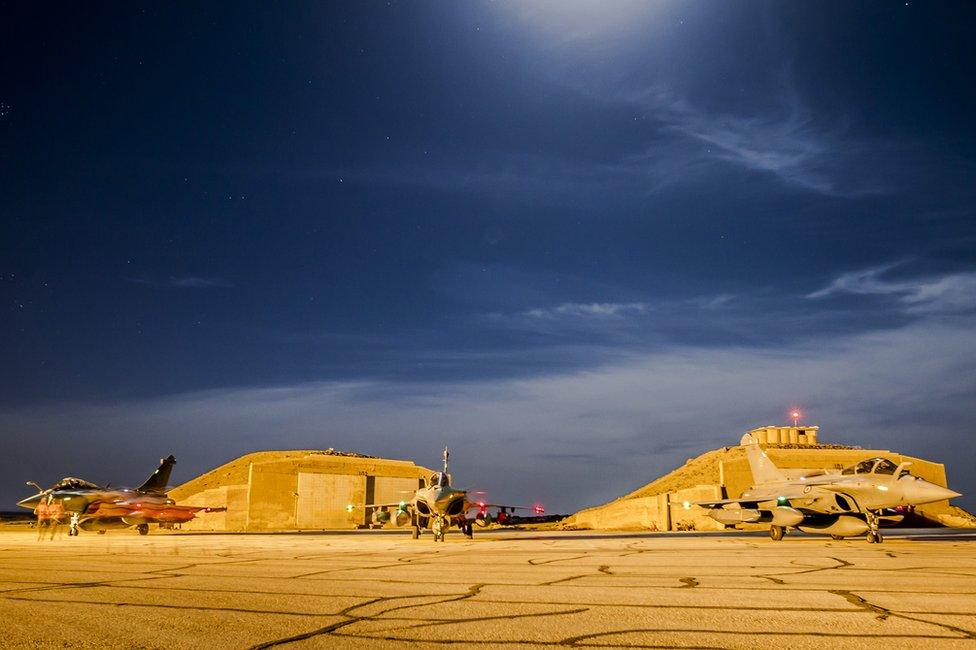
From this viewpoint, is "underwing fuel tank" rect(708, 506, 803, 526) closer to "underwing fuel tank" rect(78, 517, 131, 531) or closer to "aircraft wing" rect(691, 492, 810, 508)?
"aircraft wing" rect(691, 492, 810, 508)

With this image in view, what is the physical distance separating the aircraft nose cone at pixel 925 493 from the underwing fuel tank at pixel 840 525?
76.3 inches

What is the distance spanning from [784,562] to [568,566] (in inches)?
189

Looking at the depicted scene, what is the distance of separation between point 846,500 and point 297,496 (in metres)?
55.8

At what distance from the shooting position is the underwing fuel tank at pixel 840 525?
2403cm

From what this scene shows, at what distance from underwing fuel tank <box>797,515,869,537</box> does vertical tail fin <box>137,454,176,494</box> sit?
37.4 metres

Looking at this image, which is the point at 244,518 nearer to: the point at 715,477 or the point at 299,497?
the point at 299,497

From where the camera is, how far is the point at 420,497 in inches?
1211

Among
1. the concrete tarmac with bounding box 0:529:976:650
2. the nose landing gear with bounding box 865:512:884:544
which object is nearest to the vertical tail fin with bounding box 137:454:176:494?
the concrete tarmac with bounding box 0:529:976:650

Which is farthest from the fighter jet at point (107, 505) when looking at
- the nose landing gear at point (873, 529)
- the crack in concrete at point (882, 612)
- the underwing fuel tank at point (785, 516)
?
the crack in concrete at point (882, 612)

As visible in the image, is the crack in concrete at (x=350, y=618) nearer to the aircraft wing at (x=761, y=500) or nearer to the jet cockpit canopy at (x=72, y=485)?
the aircraft wing at (x=761, y=500)

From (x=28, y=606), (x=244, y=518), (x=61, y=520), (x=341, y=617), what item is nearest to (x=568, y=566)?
(x=341, y=617)

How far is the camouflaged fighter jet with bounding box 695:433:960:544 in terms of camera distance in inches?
906

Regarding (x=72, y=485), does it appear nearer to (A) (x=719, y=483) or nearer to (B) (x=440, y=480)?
(B) (x=440, y=480)

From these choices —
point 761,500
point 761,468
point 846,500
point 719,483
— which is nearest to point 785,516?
point 761,500
